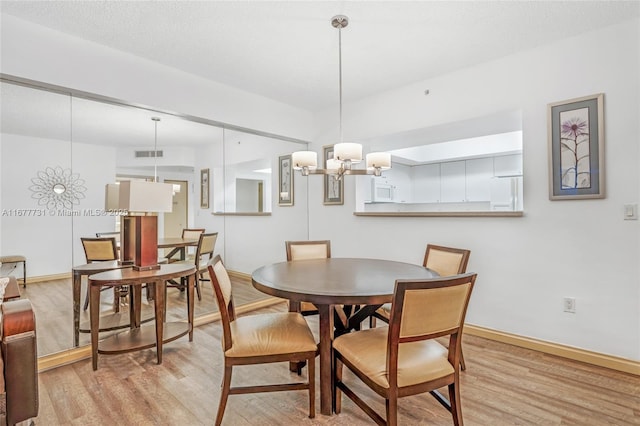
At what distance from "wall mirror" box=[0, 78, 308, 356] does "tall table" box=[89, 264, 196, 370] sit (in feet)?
1.23

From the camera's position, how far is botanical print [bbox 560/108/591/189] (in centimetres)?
252

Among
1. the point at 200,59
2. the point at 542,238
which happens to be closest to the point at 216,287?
the point at 200,59

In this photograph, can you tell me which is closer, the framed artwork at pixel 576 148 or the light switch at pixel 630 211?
the light switch at pixel 630 211

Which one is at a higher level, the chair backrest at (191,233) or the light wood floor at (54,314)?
the chair backrest at (191,233)

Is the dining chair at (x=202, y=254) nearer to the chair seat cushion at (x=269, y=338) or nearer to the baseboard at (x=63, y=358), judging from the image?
the baseboard at (x=63, y=358)

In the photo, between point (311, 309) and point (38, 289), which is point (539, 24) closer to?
point (311, 309)

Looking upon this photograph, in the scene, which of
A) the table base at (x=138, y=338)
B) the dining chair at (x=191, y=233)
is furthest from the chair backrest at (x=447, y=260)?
the dining chair at (x=191, y=233)

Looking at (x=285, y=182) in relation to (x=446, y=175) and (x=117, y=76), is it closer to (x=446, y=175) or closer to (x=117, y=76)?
(x=117, y=76)

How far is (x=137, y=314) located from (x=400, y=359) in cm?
234

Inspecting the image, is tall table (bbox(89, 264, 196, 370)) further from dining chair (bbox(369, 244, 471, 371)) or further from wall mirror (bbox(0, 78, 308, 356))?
dining chair (bbox(369, 244, 471, 371))

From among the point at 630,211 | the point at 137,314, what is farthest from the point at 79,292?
the point at 630,211

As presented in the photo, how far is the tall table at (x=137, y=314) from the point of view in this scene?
2354 mm

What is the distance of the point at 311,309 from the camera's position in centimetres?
279

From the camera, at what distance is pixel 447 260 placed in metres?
2.58
